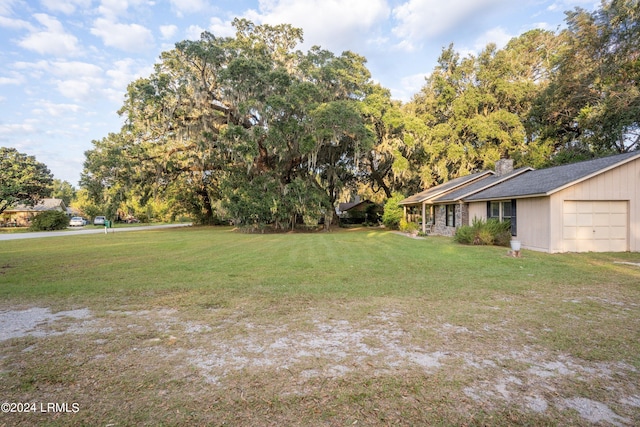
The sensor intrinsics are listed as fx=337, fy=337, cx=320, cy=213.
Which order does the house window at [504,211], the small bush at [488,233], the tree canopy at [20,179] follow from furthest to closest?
1. the tree canopy at [20,179]
2. the house window at [504,211]
3. the small bush at [488,233]

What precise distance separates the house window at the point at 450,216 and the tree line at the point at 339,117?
5.25m

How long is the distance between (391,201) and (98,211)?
4763cm

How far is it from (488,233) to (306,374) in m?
12.7

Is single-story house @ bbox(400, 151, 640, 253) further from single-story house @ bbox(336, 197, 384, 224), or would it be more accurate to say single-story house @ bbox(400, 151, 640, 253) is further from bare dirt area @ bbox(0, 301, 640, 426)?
single-story house @ bbox(336, 197, 384, 224)

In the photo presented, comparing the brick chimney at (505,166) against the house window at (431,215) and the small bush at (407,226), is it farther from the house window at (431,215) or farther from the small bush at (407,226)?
the small bush at (407,226)

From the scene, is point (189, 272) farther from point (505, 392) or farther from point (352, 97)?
point (352, 97)

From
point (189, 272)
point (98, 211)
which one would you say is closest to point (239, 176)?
Answer: point (189, 272)

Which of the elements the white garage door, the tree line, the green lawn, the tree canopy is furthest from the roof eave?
the tree canopy

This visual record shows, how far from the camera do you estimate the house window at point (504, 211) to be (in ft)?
46.0

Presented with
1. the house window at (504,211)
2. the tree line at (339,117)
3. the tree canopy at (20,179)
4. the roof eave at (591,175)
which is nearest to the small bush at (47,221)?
the tree canopy at (20,179)

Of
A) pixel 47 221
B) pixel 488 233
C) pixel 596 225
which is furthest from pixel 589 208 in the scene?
pixel 47 221

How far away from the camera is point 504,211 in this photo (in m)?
14.8

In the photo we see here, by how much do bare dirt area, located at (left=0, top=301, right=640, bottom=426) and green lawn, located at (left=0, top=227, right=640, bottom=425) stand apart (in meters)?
0.02

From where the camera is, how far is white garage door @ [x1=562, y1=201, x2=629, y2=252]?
11.8 metres
